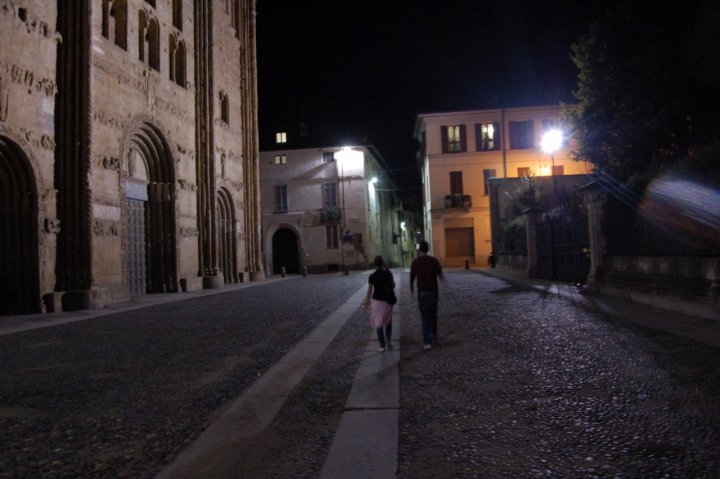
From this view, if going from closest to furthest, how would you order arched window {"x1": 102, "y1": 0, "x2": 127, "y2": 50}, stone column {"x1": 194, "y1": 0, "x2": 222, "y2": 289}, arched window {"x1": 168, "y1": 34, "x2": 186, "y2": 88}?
arched window {"x1": 102, "y1": 0, "x2": 127, "y2": 50} < arched window {"x1": 168, "y1": 34, "x2": 186, "y2": 88} < stone column {"x1": 194, "y1": 0, "x2": 222, "y2": 289}

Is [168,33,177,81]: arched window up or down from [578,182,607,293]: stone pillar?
up

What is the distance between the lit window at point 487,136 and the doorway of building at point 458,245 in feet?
22.5

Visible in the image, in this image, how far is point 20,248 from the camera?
1391cm

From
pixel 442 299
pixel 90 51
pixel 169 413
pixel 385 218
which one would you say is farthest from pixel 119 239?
pixel 385 218

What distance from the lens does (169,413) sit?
4.60 m

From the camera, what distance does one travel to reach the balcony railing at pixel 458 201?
1613 inches

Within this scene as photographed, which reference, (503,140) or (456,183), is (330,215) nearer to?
(456,183)

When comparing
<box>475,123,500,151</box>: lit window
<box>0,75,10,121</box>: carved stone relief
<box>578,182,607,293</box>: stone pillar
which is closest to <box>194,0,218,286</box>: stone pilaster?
<box>0,75,10,121</box>: carved stone relief

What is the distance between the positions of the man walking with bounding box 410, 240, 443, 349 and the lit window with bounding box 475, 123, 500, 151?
118ft

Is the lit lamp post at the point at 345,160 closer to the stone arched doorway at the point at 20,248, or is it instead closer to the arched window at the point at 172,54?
the arched window at the point at 172,54

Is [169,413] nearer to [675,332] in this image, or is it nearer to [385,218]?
[675,332]

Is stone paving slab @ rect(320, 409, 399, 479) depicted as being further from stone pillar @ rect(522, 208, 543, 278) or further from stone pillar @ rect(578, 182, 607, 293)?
stone pillar @ rect(522, 208, 543, 278)

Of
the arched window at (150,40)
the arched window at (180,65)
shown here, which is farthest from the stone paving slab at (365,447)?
the arched window at (180,65)

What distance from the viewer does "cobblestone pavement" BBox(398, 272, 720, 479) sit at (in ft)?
10.8
